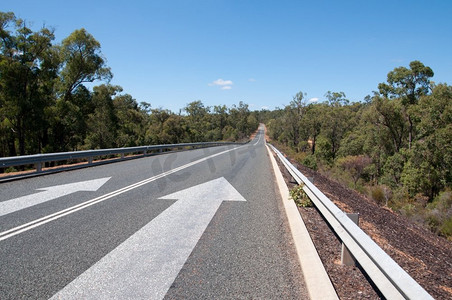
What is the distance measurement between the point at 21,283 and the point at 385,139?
49.0 meters

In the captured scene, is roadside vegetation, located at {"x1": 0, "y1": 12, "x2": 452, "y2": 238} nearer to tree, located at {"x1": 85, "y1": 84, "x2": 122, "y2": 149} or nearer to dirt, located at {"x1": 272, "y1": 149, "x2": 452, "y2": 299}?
tree, located at {"x1": 85, "y1": 84, "x2": 122, "y2": 149}

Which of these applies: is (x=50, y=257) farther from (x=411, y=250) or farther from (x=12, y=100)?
(x=12, y=100)

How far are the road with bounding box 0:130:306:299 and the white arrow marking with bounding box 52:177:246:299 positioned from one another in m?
0.01

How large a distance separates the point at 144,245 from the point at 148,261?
1.78 ft

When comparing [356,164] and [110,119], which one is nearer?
[110,119]

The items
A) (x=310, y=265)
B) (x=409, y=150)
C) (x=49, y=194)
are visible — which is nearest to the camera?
(x=310, y=265)

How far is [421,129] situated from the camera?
32.8 metres

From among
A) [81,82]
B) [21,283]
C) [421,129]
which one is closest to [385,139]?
[421,129]

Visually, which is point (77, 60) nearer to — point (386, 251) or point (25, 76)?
point (25, 76)

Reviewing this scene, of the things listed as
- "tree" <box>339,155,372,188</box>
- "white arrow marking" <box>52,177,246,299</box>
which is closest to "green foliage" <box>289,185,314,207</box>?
"white arrow marking" <box>52,177,246,299</box>

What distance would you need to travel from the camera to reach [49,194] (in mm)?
7254

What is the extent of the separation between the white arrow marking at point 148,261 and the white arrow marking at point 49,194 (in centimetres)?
298

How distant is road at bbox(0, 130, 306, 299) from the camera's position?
3.05m

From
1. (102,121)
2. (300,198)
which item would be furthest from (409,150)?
(102,121)
